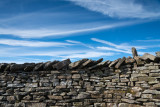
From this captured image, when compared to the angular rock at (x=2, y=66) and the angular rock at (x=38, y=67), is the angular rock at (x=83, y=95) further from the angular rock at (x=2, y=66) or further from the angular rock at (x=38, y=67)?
A: the angular rock at (x=2, y=66)

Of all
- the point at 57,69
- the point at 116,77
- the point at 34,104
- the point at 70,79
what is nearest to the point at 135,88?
the point at 116,77

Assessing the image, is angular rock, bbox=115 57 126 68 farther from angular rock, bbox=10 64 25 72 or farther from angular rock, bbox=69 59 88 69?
angular rock, bbox=10 64 25 72

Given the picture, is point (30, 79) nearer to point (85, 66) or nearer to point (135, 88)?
point (85, 66)

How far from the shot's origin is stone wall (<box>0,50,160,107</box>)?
6027 mm

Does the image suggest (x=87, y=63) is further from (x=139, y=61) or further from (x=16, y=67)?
(x=16, y=67)

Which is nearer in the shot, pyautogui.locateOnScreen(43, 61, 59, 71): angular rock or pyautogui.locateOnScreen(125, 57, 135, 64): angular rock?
pyautogui.locateOnScreen(125, 57, 135, 64): angular rock

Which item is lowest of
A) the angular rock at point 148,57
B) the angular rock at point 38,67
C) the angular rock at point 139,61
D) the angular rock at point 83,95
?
the angular rock at point 83,95

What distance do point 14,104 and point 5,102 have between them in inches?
16.4

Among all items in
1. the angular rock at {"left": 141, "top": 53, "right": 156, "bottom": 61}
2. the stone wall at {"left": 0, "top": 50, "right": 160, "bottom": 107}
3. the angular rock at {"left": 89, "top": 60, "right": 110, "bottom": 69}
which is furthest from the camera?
the angular rock at {"left": 89, "top": 60, "right": 110, "bottom": 69}

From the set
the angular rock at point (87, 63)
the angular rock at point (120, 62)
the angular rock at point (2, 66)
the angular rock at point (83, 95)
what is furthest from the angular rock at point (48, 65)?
the angular rock at point (120, 62)

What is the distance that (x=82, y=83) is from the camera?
6.52 meters

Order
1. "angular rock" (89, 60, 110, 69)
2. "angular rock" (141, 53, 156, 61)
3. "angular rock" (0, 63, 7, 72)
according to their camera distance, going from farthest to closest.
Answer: "angular rock" (0, 63, 7, 72), "angular rock" (89, 60, 110, 69), "angular rock" (141, 53, 156, 61)

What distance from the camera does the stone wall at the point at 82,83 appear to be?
237 inches

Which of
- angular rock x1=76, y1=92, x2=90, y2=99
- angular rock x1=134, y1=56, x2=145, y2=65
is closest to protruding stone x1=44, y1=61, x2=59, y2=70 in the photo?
angular rock x1=76, y1=92, x2=90, y2=99
